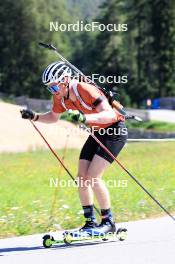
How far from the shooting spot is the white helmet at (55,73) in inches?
296

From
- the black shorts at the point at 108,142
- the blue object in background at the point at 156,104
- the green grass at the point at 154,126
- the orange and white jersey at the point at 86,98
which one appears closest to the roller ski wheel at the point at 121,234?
the black shorts at the point at 108,142

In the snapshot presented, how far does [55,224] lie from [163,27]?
235 ft

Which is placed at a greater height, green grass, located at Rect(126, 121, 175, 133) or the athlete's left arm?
the athlete's left arm

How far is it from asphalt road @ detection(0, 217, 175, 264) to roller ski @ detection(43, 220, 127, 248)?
6 centimetres

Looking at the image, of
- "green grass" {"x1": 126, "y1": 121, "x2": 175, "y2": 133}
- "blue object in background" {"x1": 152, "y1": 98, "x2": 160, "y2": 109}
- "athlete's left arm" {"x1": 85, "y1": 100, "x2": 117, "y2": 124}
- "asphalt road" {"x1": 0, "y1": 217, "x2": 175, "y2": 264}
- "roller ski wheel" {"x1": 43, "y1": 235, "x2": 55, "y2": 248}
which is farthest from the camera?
"blue object in background" {"x1": 152, "y1": 98, "x2": 160, "y2": 109}

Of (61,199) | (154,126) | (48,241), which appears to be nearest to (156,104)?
(154,126)

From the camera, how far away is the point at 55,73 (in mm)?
7527

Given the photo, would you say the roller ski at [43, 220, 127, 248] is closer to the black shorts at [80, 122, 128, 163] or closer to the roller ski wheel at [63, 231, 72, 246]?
the roller ski wheel at [63, 231, 72, 246]

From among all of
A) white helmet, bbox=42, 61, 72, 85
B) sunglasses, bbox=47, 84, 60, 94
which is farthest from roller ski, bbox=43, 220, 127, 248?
white helmet, bbox=42, 61, 72, 85

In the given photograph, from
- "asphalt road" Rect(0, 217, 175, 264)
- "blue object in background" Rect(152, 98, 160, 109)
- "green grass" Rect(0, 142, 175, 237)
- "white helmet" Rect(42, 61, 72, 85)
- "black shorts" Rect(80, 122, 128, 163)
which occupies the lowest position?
"asphalt road" Rect(0, 217, 175, 264)

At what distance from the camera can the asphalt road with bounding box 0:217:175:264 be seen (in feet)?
22.1

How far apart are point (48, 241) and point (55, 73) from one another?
5.68ft

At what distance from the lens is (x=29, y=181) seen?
15383 mm

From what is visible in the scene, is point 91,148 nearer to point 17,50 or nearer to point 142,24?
point 17,50
